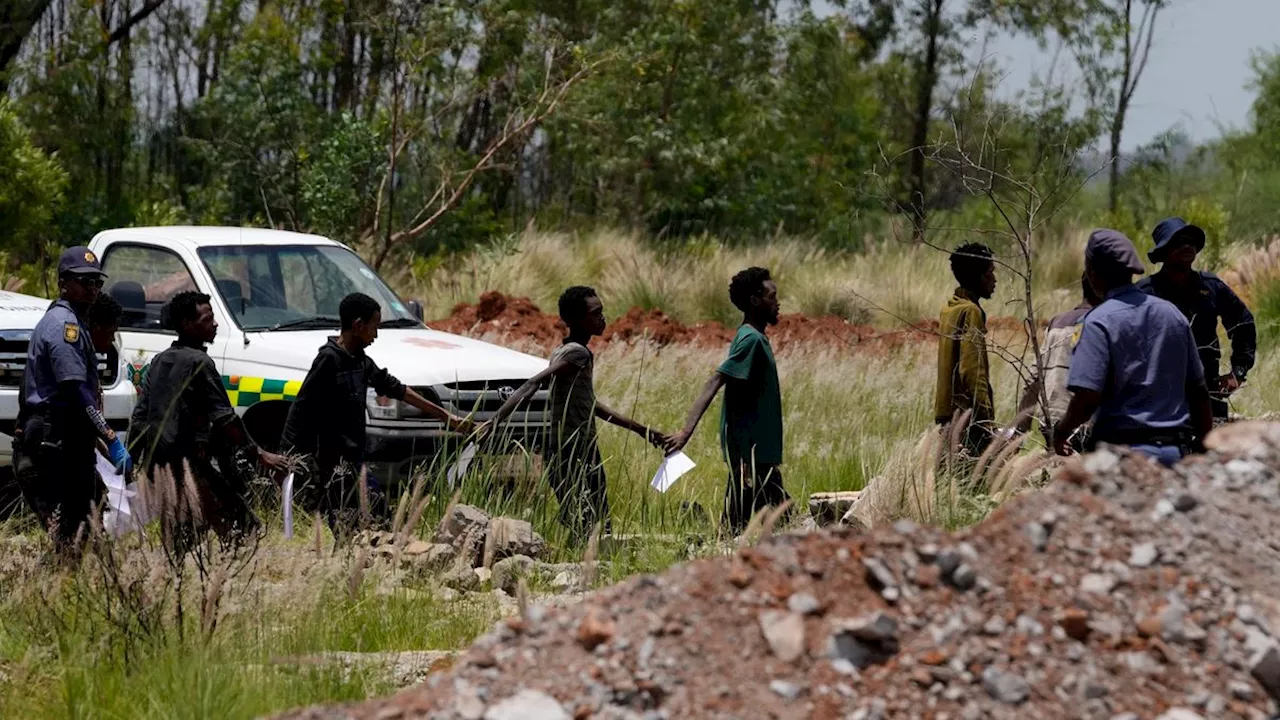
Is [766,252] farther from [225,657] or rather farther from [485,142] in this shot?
[225,657]

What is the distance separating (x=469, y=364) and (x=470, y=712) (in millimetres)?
6249

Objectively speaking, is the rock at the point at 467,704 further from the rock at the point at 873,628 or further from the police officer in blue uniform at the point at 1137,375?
the police officer in blue uniform at the point at 1137,375

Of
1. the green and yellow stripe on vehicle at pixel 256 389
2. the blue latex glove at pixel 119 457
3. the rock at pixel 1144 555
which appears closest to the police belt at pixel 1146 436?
the rock at pixel 1144 555

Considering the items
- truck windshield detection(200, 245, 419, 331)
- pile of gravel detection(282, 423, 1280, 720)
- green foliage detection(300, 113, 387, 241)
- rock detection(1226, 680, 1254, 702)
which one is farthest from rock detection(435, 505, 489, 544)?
green foliage detection(300, 113, 387, 241)

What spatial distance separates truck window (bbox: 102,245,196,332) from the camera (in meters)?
10.7

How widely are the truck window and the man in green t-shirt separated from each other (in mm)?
3797

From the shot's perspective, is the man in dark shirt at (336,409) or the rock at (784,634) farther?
the man in dark shirt at (336,409)

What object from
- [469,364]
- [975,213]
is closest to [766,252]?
[975,213]

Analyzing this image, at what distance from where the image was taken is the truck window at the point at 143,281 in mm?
10703

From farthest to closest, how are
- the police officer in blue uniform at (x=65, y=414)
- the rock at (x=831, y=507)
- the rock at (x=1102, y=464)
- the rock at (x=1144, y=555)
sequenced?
the rock at (x=831, y=507)
the police officer in blue uniform at (x=65, y=414)
the rock at (x=1102, y=464)
the rock at (x=1144, y=555)

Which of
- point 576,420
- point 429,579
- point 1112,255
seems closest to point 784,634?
point 1112,255

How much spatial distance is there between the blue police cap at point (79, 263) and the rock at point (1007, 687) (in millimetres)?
5243

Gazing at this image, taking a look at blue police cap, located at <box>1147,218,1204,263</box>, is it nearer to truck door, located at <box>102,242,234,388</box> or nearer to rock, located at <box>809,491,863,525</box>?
rock, located at <box>809,491,863,525</box>

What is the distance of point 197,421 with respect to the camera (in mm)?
7863
